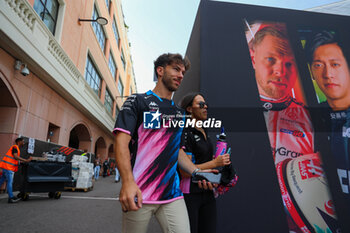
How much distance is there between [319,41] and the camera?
4.63 meters

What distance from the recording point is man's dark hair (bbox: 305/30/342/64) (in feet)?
14.9

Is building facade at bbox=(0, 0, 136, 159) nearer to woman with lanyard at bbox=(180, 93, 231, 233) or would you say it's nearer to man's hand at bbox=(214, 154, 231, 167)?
woman with lanyard at bbox=(180, 93, 231, 233)

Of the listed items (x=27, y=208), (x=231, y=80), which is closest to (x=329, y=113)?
(x=231, y=80)

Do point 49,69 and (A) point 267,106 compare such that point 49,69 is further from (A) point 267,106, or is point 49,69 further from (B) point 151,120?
(B) point 151,120

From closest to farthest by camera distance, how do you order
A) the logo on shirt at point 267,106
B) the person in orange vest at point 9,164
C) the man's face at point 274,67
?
the logo on shirt at point 267,106 → the man's face at point 274,67 → the person in orange vest at point 9,164

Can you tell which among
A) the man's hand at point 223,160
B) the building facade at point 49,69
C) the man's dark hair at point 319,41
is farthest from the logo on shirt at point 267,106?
the building facade at point 49,69

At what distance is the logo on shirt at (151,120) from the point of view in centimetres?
159

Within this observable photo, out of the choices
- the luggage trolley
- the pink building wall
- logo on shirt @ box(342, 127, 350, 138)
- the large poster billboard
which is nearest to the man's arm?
the large poster billboard

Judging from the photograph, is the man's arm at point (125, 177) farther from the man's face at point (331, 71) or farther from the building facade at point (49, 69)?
the building facade at point (49, 69)

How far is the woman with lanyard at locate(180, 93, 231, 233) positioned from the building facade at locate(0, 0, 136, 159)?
6.31 metres

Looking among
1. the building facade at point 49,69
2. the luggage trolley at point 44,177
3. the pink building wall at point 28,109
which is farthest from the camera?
the pink building wall at point 28,109

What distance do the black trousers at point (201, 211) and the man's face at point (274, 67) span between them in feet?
9.09

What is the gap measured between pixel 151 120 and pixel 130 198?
0.59m

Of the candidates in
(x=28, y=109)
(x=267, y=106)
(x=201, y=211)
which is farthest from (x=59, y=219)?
(x=28, y=109)
